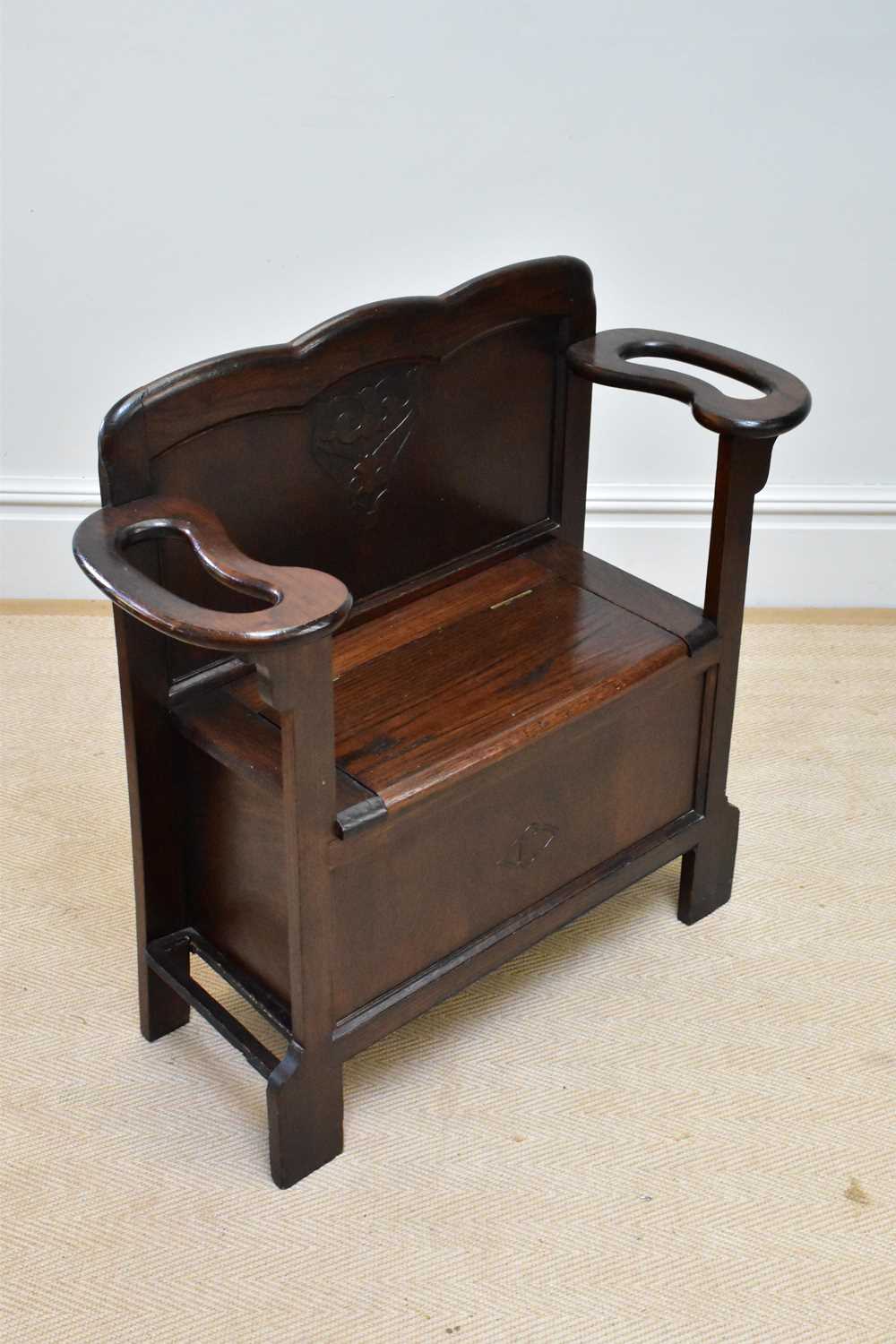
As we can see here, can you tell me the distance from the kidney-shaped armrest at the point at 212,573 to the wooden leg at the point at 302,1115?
1.74 feet

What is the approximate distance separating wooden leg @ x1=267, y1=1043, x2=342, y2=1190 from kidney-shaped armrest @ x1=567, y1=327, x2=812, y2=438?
840 millimetres

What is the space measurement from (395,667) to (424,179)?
998 mm

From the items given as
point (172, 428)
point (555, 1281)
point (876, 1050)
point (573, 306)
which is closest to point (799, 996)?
point (876, 1050)

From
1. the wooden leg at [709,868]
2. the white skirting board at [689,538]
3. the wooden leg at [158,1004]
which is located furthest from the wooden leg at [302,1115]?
the white skirting board at [689,538]

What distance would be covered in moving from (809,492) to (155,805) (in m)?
1.49

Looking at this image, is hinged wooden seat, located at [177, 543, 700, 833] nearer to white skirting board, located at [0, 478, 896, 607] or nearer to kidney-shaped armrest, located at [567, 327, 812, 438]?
kidney-shaped armrest, located at [567, 327, 812, 438]

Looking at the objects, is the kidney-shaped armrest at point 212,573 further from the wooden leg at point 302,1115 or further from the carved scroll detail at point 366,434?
the wooden leg at point 302,1115

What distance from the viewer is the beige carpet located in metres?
1.61

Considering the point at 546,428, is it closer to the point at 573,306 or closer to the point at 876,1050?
the point at 573,306

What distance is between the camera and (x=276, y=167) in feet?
8.05

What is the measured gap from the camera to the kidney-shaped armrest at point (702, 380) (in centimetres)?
178

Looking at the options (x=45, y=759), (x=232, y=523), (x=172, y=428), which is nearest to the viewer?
(x=172, y=428)

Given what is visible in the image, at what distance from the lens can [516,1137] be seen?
5.92 ft

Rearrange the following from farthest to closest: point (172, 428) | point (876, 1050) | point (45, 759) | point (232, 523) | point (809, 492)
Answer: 1. point (809, 492)
2. point (45, 759)
3. point (876, 1050)
4. point (232, 523)
5. point (172, 428)
